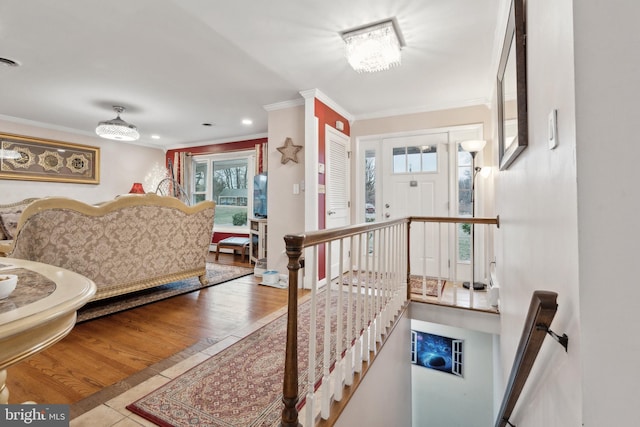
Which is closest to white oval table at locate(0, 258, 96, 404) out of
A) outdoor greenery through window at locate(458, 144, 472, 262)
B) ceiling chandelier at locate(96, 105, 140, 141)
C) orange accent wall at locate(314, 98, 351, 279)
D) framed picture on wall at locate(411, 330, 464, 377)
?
orange accent wall at locate(314, 98, 351, 279)

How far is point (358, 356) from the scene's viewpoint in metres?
1.55

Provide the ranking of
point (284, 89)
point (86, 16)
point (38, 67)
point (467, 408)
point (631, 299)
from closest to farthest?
point (631, 299)
point (86, 16)
point (38, 67)
point (284, 89)
point (467, 408)

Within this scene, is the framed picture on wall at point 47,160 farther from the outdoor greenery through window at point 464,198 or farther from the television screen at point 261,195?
the outdoor greenery through window at point 464,198

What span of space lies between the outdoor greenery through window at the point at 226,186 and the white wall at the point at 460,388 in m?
3.95

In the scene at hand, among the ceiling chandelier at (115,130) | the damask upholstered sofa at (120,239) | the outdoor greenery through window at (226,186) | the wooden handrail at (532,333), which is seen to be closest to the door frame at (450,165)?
the damask upholstered sofa at (120,239)

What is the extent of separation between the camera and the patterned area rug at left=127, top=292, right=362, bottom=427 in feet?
4.45

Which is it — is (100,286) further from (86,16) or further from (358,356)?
(358,356)

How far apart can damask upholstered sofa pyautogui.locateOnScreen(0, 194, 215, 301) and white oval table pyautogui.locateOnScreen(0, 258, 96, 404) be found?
1.68 meters

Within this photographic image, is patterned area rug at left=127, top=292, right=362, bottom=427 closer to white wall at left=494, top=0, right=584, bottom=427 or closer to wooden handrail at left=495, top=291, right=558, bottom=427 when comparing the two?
wooden handrail at left=495, top=291, right=558, bottom=427

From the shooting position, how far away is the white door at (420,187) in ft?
12.7

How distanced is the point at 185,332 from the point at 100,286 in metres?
0.98

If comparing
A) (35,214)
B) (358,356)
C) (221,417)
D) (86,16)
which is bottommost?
(221,417)

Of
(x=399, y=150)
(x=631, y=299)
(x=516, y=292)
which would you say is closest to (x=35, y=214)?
(x=631, y=299)

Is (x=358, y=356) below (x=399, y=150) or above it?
below
